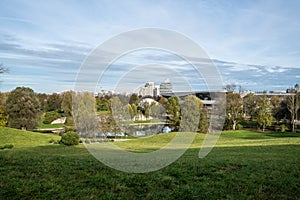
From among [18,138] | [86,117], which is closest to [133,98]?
[86,117]

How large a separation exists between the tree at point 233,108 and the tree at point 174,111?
44.1 ft

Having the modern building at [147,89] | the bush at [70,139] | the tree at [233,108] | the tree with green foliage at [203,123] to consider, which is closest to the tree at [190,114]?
the tree with green foliage at [203,123]

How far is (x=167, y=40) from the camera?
10.2 metres

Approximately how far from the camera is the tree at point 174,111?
35.5 meters

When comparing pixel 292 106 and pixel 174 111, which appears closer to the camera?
pixel 174 111

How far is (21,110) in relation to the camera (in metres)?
40.9

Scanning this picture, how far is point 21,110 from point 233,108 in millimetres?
38745

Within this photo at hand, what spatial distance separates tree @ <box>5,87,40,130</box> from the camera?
40625 millimetres

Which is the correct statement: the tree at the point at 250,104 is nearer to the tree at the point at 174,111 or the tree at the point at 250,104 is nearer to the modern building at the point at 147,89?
the tree at the point at 174,111

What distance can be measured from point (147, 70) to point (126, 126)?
2322 cm

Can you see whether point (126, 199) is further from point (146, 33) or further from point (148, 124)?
point (148, 124)

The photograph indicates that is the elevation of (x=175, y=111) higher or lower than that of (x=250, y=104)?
lower

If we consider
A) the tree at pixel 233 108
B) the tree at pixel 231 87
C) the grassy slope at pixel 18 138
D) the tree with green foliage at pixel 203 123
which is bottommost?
the grassy slope at pixel 18 138

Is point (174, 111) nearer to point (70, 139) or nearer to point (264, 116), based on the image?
point (264, 116)
